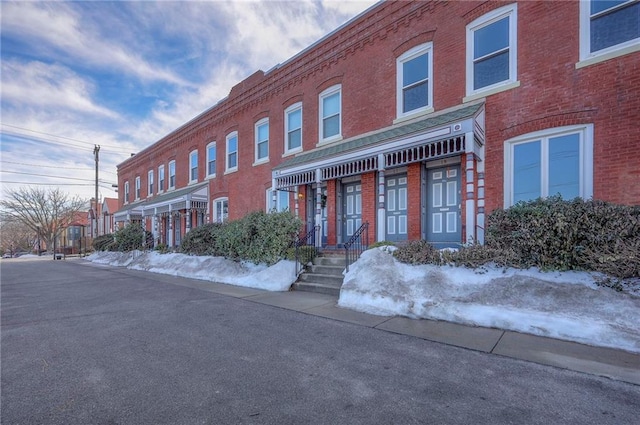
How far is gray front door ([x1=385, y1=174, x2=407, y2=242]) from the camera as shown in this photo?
32.9ft

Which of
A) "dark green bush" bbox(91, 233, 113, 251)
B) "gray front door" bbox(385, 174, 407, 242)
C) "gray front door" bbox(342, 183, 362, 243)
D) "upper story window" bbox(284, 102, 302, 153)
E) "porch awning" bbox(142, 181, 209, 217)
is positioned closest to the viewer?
"gray front door" bbox(385, 174, 407, 242)

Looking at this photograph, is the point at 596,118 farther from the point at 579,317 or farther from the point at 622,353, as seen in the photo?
the point at 622,353

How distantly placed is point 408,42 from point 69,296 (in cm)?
1218

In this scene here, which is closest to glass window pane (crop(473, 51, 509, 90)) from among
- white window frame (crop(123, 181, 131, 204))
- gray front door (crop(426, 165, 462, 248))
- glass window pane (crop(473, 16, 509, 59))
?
glass window pane (crop(473, 16, 509, 59))

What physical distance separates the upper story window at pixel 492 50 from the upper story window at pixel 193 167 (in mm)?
15739

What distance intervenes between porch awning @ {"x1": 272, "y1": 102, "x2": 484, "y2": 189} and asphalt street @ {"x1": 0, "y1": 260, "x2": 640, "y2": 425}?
15.5 ft

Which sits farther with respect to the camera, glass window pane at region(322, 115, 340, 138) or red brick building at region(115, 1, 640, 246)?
glass window pane at region(322, 115, 340, 138)

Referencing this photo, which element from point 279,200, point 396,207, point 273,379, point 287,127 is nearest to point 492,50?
point 396,207

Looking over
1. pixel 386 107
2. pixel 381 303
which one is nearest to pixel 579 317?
pixel 381 303

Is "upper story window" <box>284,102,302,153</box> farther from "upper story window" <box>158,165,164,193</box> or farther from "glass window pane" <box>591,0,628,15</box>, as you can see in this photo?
"upper story window" <box>158,165,164,193</box>

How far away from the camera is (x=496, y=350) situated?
4.52 meters

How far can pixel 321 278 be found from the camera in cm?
905

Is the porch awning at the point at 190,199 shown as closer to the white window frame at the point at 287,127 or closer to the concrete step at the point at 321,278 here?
the white window frame at the point at 287,127

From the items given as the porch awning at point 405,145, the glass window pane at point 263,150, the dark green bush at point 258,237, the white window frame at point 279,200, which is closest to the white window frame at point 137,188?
the glass window pane at point 263,150
